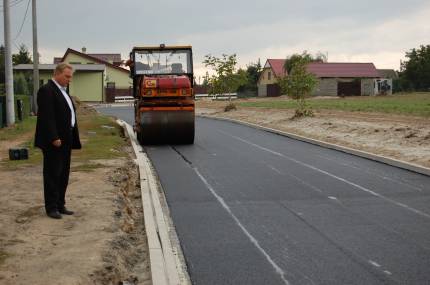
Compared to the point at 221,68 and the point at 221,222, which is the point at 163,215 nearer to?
the point at 221,222

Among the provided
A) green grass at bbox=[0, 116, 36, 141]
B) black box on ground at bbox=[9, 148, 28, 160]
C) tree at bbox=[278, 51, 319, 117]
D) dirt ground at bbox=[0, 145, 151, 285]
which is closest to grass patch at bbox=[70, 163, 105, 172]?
dirt ground at bbox=[0, 145, 151, 285]

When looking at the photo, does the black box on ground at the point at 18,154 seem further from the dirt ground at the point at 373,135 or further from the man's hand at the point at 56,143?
the dirt ground at the point at 373,135

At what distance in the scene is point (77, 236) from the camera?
7.14 metres

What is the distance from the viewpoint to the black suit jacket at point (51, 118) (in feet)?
25.2

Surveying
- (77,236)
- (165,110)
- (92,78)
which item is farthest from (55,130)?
(92,78)

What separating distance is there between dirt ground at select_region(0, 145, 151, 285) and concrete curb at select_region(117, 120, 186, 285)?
0.12 meters

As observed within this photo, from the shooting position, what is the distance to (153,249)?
6773mm

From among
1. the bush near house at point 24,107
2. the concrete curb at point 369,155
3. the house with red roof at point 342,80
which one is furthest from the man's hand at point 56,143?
the house with red roof at point 342,80

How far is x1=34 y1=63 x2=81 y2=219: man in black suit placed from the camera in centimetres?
769

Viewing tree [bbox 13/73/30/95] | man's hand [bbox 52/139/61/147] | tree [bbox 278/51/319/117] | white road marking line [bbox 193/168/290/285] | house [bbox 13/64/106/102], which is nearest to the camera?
white road marking line [bbox 193/168/290/285]

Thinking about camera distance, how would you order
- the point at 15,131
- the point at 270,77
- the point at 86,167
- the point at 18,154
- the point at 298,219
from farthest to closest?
the point at 270,77
the point at 15,131
the point at 18,154
the point at 86,167
the point at 298,219

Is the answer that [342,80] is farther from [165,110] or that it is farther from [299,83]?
[165,110]

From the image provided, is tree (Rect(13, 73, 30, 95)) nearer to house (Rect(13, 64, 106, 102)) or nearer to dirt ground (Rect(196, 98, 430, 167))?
dirt ground (Rect(196, 98, 430, 167))

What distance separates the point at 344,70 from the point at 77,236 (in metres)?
79.3
